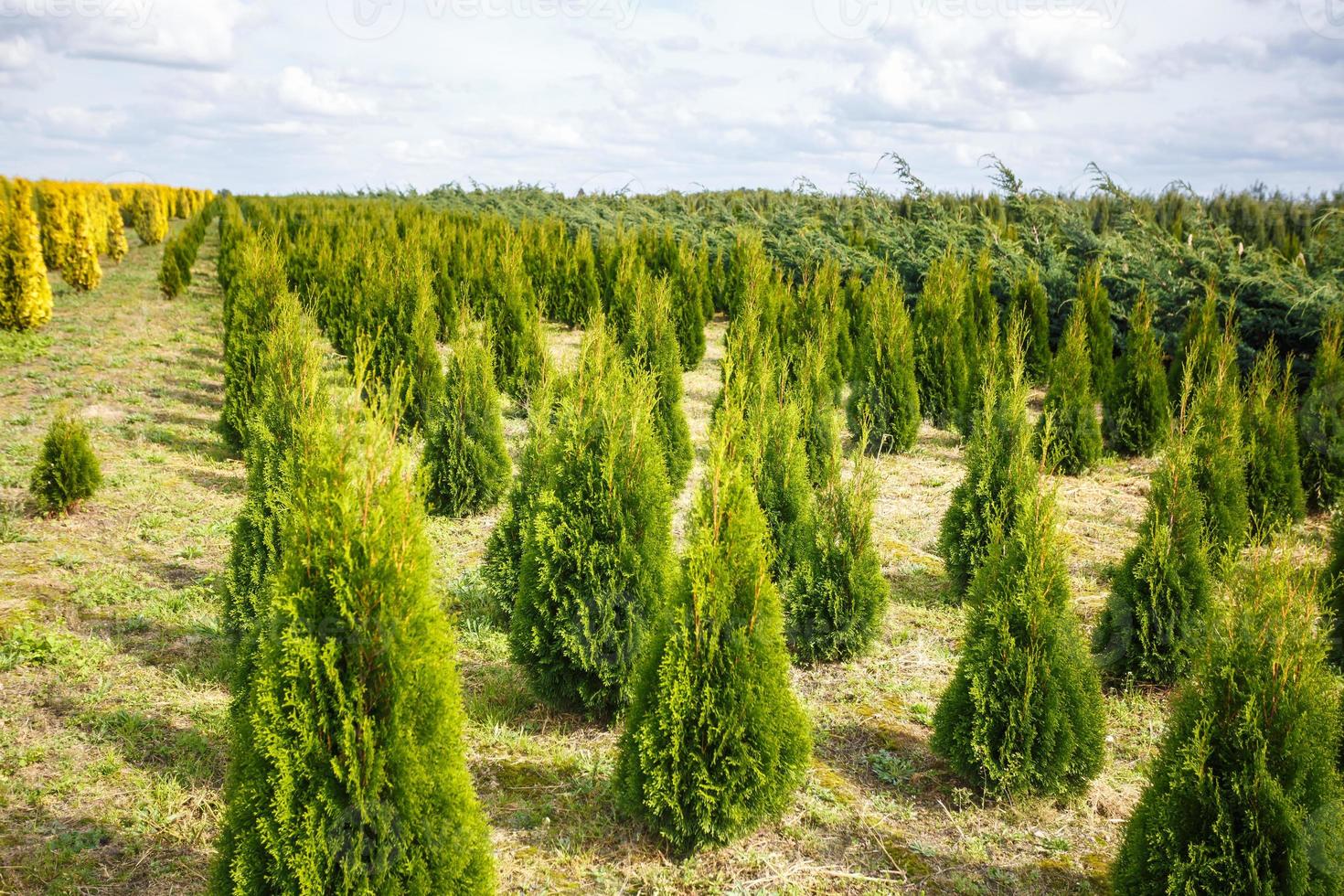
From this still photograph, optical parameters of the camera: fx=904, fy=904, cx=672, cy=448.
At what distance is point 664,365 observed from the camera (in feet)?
32.7

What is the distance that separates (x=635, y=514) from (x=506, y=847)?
5.72ft

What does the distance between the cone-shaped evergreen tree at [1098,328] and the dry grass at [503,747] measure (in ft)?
12.9

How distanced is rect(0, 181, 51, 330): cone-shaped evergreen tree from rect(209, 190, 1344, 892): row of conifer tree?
7790 millimetres

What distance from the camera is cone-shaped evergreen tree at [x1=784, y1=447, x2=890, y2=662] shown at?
5836 mm

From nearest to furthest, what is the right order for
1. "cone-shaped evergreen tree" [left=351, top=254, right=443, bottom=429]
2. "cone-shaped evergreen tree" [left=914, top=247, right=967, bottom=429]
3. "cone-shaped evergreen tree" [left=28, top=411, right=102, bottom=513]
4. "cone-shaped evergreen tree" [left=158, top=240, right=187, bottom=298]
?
1. "cone-shaped evergreen tree" [left=28, top=411, right=102, bottom=513]
2. "cone-shaped evergreen tree" [left=351, top=254, right=443, bottom=429]
3. "cone-shaped evergreen tree" [left=914, top=247, right=967, bottom=429]
4. "cone-shaped evergreen tree" [left=158, top=240, right=187, bottom=298]

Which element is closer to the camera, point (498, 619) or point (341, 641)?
point (341, 641)

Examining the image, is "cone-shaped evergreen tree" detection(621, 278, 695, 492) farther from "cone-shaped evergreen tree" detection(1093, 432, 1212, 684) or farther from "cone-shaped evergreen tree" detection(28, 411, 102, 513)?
"cone-shaped evergreen tree" detection(28, 411, 102, 513)

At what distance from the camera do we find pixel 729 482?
398cm

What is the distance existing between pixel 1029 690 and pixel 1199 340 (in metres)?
8.02

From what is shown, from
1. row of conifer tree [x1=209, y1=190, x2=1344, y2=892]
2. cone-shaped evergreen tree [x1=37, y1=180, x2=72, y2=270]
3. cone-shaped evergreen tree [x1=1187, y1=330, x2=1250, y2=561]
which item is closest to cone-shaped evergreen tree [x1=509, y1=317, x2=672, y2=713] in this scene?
row of conifer tree [x1=209, y1=190, x2=1344, y2=892]

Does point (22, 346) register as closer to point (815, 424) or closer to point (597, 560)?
point (815, 424)

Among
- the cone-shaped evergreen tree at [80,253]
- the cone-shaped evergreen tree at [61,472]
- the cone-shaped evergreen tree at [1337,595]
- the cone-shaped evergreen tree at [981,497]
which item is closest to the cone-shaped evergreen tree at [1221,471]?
the cone-shaped evergreen tree at [1337,595]

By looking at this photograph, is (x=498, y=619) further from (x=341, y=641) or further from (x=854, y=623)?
(x=341, y=641)

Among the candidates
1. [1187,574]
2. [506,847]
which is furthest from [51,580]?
[1187,574]
